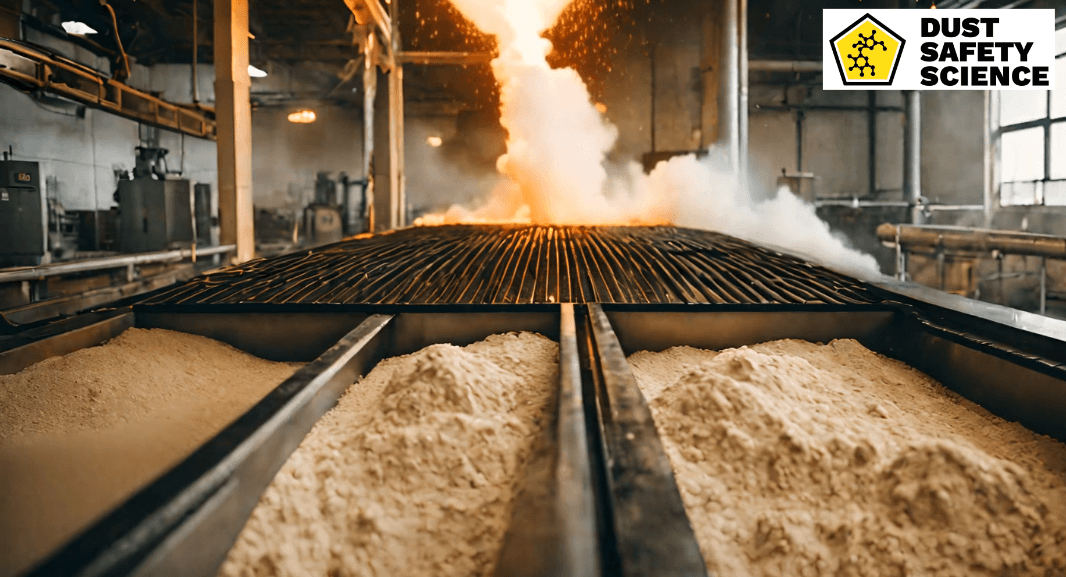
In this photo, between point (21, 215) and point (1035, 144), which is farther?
point (1035, 144)

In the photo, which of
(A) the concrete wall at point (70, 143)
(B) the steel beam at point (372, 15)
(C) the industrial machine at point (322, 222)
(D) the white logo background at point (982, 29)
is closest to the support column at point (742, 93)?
(D) the white logo background at point (982, 29)

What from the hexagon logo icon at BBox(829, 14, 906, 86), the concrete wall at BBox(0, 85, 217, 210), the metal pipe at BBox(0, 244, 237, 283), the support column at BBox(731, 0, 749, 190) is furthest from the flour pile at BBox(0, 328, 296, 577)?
the hexagon logo icon at BBox(829, 14, 906, 86)

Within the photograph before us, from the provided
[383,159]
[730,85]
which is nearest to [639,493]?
[383,159]

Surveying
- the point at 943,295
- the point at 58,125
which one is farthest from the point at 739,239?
the point at 58,125

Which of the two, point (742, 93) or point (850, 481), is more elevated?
point (742, 93)

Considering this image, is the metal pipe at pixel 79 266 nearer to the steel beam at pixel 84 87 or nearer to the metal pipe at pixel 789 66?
the steel beam at pixel 84 87

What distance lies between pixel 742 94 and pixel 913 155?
3792mm

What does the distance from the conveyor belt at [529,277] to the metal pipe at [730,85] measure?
5.40 m

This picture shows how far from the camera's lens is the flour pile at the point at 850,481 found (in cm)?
141

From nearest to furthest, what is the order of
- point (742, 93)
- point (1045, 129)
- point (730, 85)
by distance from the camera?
1. point (1045, 129)
2. point (730, 85)
3. point (742, 93)

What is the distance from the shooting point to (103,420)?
6.82ft

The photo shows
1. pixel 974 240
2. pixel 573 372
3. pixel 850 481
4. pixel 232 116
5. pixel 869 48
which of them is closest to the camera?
pixel 850 481

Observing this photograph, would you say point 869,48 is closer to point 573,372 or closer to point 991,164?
point 991,164

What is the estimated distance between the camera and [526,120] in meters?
10.7
